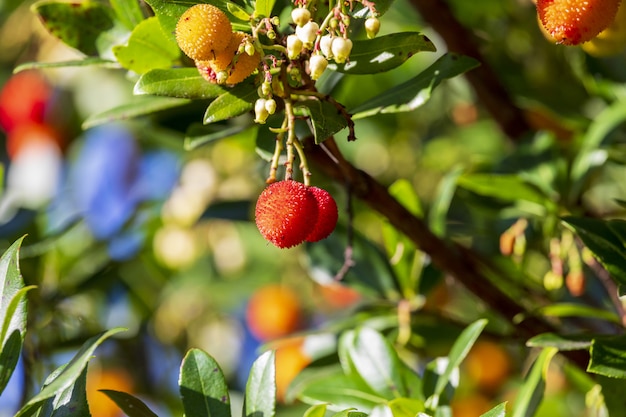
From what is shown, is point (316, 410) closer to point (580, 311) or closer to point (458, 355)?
point (458, 355)

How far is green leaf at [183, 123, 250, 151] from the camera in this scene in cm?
95

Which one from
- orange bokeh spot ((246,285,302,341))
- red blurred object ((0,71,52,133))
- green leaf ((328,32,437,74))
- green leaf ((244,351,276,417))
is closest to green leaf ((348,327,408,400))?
green leaf ((244,351,276,417))

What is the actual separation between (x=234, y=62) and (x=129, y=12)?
11.1 inches

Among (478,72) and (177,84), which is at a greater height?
(177,84)

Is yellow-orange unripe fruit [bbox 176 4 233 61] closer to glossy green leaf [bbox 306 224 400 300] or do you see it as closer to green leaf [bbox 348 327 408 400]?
green leaf [bbox 348 327 408 400]

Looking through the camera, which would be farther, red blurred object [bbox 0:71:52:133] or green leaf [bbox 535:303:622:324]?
red blurred object [bbox 0:71:52:133]

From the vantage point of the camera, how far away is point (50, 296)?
1.55m

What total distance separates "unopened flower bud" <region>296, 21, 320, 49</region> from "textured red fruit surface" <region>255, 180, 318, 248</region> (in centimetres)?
13

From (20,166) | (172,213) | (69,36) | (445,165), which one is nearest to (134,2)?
(69,36)

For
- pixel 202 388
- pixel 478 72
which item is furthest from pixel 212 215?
pixel 202 388

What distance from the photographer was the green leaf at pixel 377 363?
39.6 inches

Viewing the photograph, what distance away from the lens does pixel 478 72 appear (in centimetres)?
141

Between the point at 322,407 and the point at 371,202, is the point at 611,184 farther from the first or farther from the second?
the point at 322,407

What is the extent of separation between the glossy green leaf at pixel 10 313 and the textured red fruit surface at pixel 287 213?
0.21 meters
